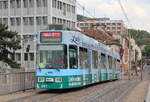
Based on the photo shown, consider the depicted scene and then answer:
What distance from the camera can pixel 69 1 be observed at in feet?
276

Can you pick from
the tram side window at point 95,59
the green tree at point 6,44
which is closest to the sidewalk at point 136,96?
the tram side window at point 95,59

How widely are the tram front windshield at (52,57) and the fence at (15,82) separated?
6.59ft

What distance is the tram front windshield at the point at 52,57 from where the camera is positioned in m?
22.9

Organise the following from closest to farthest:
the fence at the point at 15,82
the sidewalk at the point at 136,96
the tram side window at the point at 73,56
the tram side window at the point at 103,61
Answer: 1. the sidewalk at the point at 136,96
2. the fence at the point at 15,82
3. the tram side window at the point at 73,56
4. the tram side window at the point at 103,61

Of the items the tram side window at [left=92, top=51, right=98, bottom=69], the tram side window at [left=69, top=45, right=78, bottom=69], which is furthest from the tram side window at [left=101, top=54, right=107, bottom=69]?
the tram side window at [left=69, top=45, right=78, bottom=69]

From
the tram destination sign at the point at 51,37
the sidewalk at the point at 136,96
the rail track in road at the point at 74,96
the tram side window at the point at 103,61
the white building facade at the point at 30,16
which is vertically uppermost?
the white building facade at the point at 30,16

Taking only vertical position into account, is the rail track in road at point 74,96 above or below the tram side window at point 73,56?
below

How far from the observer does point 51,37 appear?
23.3m

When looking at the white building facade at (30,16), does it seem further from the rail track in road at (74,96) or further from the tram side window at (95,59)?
the rail track in road at (74,96)

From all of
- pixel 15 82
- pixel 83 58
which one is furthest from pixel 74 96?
pixel 83 58

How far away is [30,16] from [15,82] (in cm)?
5472

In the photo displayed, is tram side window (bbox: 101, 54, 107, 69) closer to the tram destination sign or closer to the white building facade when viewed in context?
the tram destination sign

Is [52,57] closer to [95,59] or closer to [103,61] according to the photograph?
[95,59]

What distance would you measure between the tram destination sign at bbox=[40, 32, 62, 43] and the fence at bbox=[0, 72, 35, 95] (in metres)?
2.79
